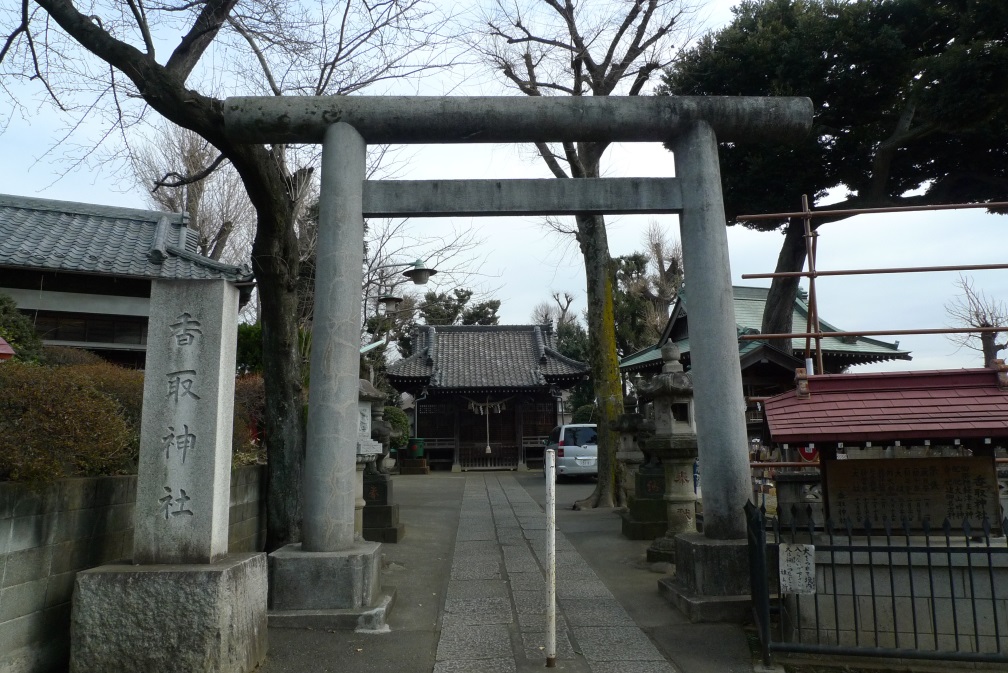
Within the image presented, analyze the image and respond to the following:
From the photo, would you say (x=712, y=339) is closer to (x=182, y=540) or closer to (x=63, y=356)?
(x=182, y=540)

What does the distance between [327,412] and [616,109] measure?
4.00 metres

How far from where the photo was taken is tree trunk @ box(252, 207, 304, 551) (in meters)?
7.57

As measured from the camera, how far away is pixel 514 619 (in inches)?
237

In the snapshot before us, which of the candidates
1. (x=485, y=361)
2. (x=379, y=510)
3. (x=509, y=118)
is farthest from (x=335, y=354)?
(x=485, y=361)

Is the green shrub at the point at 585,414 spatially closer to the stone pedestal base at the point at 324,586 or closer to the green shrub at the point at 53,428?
the stone pedestal base at the point at 324,586

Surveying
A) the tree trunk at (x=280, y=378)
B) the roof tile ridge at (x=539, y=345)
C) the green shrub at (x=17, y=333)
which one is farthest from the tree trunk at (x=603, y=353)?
the roof tile ridge at (x=539, y=345)

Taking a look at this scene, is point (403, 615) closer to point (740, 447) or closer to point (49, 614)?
point (49, 614)

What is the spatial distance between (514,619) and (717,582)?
5.94ft

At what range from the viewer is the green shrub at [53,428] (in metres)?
4.38

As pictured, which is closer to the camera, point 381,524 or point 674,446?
point 674,446

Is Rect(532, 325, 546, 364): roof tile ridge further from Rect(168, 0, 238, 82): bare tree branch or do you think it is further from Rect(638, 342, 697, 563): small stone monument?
Rect(168, 0, 238, 82): bare tree branch

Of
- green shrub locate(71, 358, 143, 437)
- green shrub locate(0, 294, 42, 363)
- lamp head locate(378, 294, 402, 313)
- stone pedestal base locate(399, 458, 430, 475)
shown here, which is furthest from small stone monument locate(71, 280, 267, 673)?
stone pedestal base locate(399, 458, 430, 475)

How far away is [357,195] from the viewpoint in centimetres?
637

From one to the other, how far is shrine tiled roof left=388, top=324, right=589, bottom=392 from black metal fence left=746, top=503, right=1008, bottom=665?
21740 millimetres
